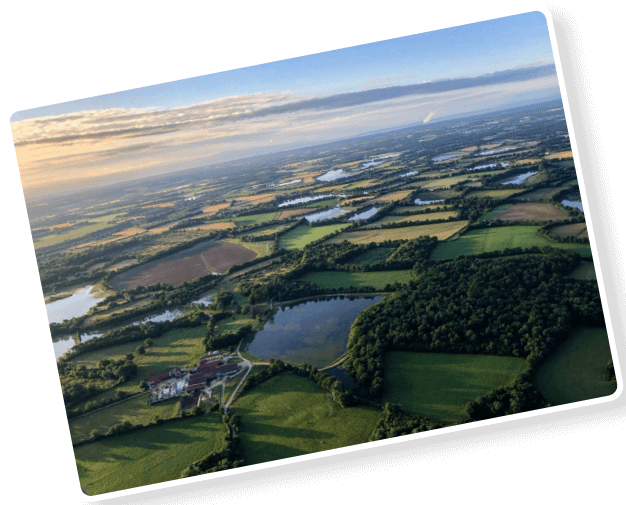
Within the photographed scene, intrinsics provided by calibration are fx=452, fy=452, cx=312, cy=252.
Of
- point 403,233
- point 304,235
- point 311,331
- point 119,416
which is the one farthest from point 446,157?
point 119,416

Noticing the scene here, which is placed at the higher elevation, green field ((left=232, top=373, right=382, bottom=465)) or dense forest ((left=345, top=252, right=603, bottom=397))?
dense forest ((left=345, top=252, right=603, bottom=397))

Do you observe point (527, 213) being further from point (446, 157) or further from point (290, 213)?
point (290, 213)

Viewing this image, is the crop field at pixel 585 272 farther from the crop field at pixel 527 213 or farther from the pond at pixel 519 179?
the pond at pixel 519 179

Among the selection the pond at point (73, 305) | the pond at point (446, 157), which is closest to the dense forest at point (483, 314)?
the pond at point (446, 157)

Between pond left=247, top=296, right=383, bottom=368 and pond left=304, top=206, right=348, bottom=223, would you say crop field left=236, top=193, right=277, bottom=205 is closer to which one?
pond left=304, top=206, right=348, bottom=223

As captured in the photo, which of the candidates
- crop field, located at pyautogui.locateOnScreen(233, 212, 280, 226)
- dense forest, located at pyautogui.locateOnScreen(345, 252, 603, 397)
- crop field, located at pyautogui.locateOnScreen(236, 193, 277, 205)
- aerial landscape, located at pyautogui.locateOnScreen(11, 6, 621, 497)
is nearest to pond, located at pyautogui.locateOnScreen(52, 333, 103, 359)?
aerial landscape, located at pyautogui.locateOnScreen(11, 6, 621, 497)

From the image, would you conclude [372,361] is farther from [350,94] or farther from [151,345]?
[350,94]
